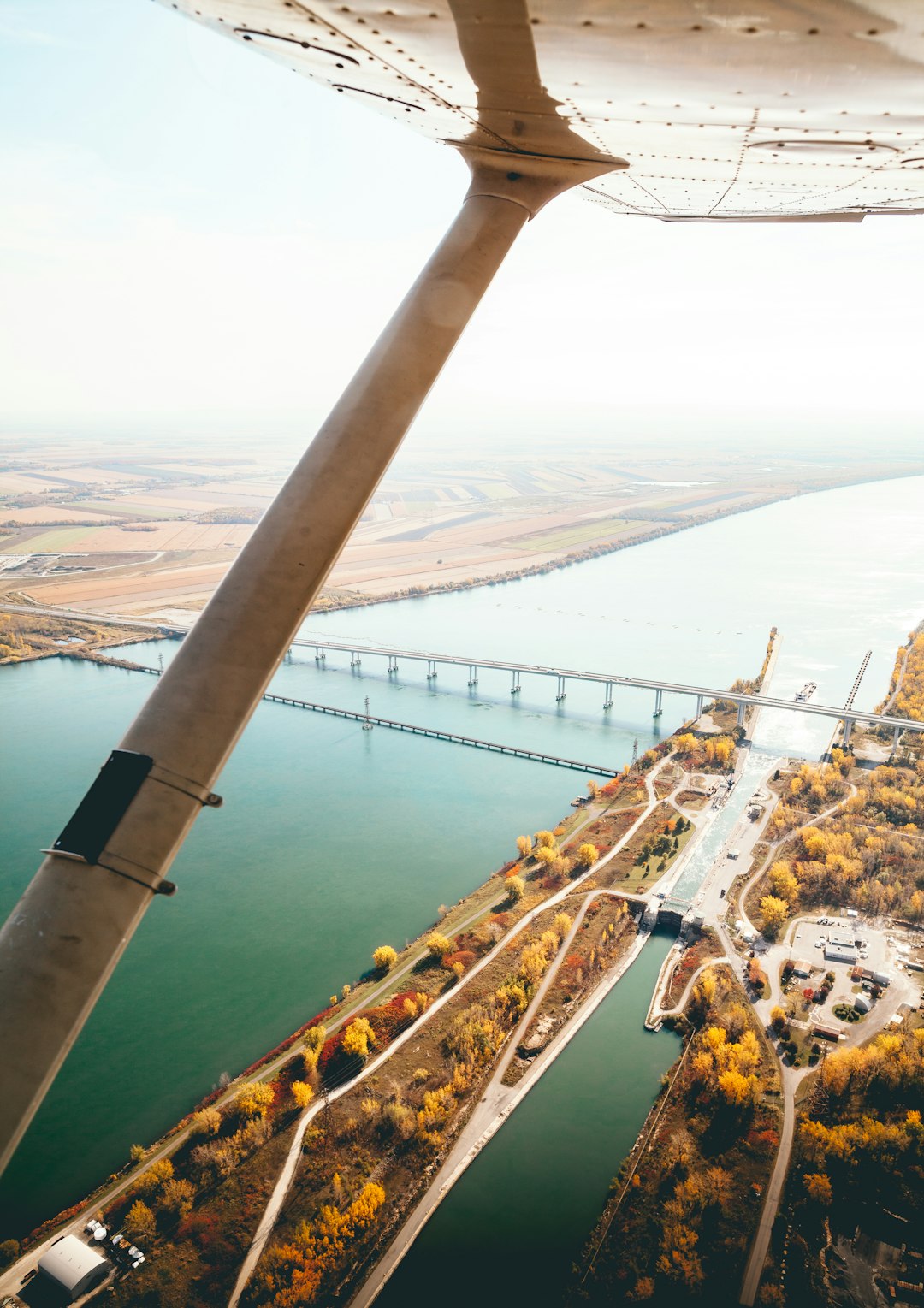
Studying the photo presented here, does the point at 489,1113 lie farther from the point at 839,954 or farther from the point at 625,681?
the point at 625,681

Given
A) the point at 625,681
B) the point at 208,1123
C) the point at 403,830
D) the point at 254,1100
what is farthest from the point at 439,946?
the point at 625,681

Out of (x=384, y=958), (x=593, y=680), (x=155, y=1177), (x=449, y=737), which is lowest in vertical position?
(x=155, y=1177)

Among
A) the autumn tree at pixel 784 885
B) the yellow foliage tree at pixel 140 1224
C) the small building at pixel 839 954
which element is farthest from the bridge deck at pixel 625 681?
the yellow foliage tree at pixel 140 1224

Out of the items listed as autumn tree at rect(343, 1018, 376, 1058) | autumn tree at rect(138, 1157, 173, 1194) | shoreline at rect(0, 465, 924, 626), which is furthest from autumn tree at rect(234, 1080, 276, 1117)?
shoreline at rect(0, 465, 924, 626)

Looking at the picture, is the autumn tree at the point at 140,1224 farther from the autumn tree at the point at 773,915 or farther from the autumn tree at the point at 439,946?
the autumn tree at the point at 773,915

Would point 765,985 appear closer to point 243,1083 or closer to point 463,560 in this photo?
point 243,1083

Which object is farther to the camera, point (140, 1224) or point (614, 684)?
point (614, 684)

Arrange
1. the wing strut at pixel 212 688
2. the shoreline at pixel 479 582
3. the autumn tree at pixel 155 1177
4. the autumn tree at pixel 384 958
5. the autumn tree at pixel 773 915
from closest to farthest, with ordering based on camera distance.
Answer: the wing strut at pixel 212 688 < the autumn tree at pixel 155 1177 < the autumn tree at pixel 384 958 < the autumn tree at pixel 773 915 < the shoreline at pixel 479 582

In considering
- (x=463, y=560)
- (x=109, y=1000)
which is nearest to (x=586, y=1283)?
(x=109, y=1000)
